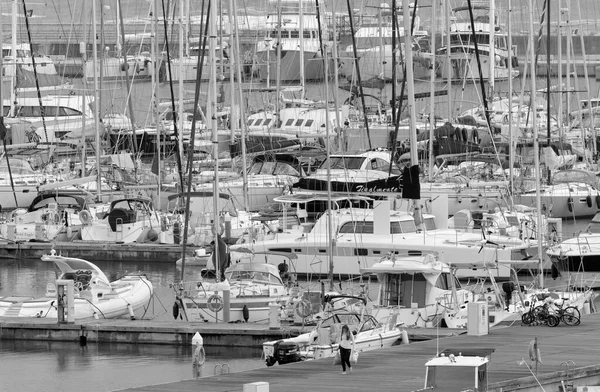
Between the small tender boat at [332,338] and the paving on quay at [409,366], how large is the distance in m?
0.51

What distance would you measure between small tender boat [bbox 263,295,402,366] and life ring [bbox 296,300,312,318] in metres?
1.94

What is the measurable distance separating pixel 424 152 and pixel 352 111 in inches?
455

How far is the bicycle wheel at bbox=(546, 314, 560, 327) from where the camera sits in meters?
32.3

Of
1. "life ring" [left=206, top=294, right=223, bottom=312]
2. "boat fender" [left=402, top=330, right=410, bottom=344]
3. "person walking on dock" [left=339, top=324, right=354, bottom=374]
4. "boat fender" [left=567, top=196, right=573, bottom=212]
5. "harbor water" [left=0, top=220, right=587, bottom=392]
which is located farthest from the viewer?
"boat fender" [left=567, top=196, right=573, bottom=212]

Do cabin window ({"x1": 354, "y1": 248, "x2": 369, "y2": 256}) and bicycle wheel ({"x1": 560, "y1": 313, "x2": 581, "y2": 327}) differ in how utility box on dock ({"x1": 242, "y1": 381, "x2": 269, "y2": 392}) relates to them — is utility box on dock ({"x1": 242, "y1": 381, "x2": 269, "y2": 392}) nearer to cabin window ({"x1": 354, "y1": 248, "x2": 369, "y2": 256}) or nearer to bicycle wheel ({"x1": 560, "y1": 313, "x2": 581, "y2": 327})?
bicycle wheel ({"x1": 560, "y1": 313, "x2": 581, "y2": 327})

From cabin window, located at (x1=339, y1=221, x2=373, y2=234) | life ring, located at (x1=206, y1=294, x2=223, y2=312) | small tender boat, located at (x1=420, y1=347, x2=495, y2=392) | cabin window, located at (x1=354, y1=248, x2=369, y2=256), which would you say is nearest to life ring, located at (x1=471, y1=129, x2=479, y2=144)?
cabin window, located at (x1=339, y1=221, x2=373, y2=234)

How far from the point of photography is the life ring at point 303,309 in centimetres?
3391

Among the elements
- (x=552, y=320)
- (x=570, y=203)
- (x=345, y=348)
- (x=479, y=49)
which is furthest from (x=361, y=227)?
(x=479, y=49)

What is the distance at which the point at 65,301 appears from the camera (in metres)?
35.2

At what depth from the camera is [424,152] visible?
2379 inches

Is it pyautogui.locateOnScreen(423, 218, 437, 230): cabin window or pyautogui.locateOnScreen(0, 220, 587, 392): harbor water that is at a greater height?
pyautogui.locateOnScreen(423, 218, 437, 230): cabin window

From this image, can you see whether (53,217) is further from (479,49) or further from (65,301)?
(479,49)

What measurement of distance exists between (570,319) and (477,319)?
2.58 m

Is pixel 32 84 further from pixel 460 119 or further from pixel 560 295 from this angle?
pixel 560 295
